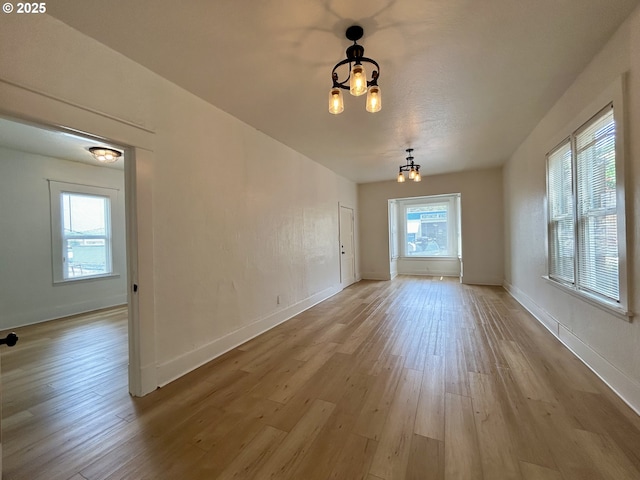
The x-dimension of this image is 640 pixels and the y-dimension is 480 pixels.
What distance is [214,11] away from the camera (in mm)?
1760

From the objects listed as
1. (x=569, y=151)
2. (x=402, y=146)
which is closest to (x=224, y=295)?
(x=402, y=146)

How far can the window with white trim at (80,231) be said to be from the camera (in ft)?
15.4

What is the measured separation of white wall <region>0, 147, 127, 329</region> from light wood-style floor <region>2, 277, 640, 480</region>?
1338 millimetres

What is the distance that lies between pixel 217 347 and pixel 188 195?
1.64m

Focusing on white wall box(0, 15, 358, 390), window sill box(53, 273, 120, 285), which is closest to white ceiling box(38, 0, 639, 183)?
white wall box(0, 15, 358, 390)

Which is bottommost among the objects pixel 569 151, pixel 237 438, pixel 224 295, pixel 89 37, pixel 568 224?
pixel 237 438

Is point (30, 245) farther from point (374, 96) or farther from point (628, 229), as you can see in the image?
point (628, 229)

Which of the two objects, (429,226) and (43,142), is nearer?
(43,142)

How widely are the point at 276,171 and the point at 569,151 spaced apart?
351 cm

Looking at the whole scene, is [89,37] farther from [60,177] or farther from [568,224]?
[568,224]

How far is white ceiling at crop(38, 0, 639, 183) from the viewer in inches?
69.1

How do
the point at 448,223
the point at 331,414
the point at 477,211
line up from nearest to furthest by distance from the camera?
1. the point at 331,414
2. the point at 477,211
3. the point at 448,223

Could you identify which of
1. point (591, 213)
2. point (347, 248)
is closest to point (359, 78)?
point (591, 213)

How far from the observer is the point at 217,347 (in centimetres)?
293
